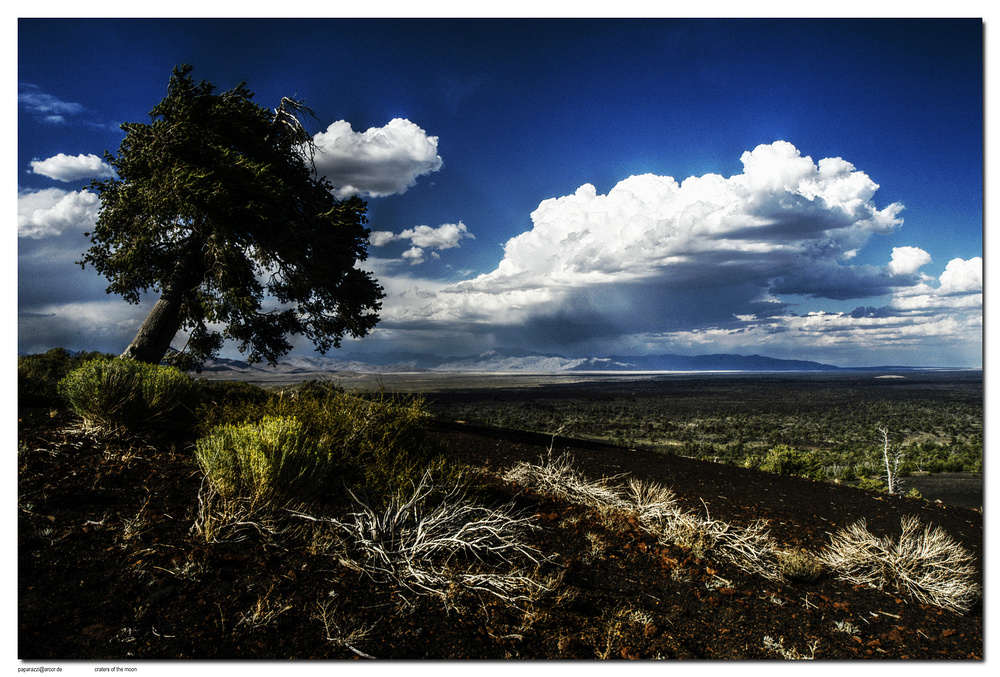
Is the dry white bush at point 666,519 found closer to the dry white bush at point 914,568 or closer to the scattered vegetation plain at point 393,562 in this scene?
the scattered vegetation plain at point 393,562

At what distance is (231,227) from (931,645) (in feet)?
36.8

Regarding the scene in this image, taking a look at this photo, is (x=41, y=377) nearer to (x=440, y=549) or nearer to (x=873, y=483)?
(x=440, y=549)

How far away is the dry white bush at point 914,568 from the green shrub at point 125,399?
7739 millimetres

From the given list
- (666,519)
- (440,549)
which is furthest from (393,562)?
(666,519)

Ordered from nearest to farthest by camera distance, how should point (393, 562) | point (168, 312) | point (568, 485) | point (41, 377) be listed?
point (393, 562) → point (568, 485) → point (41, 377) → point (168, 312)

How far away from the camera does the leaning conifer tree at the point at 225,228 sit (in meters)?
9.02

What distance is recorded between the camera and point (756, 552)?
4.82 meters

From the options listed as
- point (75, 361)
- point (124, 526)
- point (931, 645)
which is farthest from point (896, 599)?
point (75, 361)

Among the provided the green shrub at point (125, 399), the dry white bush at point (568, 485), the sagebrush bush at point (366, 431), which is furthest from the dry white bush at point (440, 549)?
the green shrub at point (125, 399)

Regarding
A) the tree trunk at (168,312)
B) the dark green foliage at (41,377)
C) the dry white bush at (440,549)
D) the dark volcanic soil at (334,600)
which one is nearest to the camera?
the dark volcanic soil at (334,600)

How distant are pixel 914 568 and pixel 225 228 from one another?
1128cm

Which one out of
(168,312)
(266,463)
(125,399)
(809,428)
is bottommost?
(809,428)

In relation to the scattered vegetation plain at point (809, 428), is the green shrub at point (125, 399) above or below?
above

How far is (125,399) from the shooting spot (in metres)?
5.72
